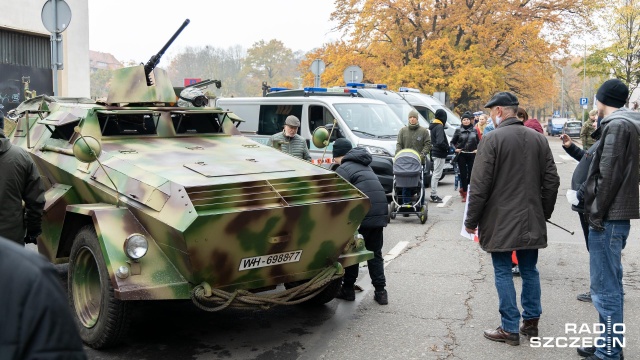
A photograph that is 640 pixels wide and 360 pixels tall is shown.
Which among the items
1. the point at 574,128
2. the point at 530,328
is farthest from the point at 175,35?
the point at 574,128

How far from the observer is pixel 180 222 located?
4.93m

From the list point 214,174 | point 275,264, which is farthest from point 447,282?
point 214,174

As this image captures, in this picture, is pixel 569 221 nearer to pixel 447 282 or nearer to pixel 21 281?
pixel 447 282

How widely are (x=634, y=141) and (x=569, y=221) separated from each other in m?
6.98

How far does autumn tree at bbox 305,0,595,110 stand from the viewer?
31625mm

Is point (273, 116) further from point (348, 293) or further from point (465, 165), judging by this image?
point (348, 293)

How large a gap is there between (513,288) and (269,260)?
6.27 ft

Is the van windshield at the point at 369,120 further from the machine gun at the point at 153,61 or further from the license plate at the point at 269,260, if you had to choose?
the license plate at the point at 269,260

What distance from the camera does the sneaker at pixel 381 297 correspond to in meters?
6.78

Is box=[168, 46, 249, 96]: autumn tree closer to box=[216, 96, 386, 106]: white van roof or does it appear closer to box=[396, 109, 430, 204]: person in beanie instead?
box=[216, 96, 386, 106]: white van roof

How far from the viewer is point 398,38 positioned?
32.8 m

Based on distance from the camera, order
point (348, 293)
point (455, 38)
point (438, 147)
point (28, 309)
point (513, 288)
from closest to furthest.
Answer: point (28, 309) < point (513, 288) < point (348, 293) < point (438, 147) < point (455, 38)

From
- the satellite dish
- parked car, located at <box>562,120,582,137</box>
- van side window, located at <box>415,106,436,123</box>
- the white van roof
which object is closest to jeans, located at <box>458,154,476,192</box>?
the white van roof

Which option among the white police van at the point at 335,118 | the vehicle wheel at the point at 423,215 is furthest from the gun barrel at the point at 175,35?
the white police van at the point at 335,118
